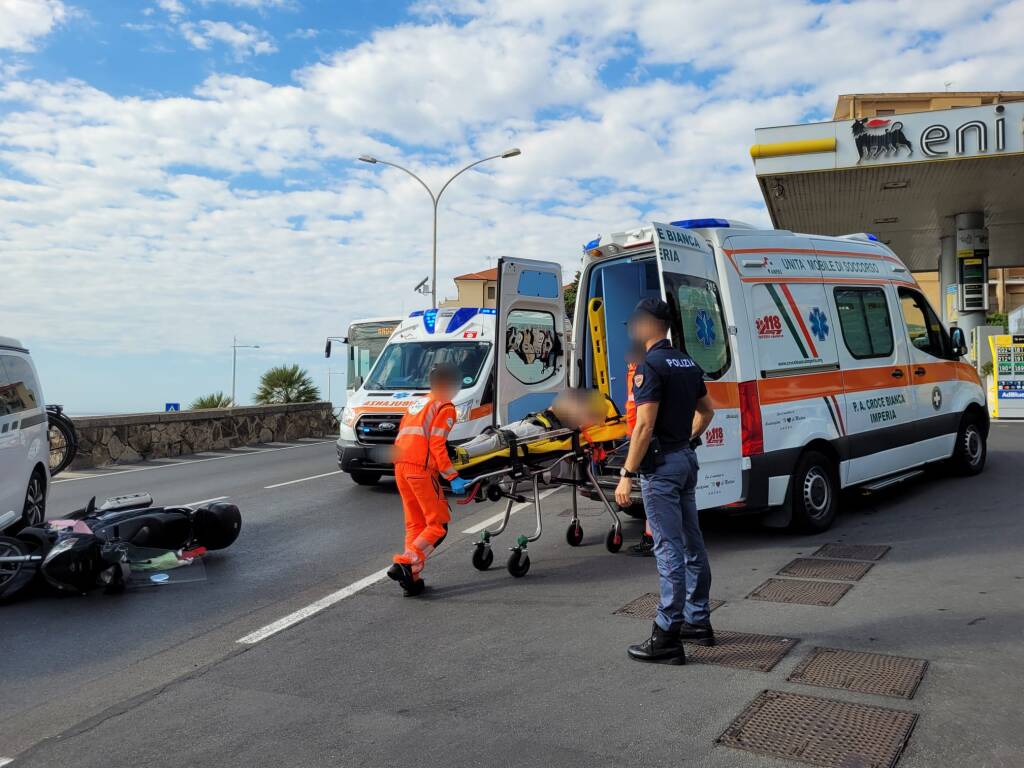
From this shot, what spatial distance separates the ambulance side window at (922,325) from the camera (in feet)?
29.9

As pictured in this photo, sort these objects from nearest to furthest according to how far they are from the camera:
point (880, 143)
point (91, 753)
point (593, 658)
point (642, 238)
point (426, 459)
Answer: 1. point (91, 753)
2. point (593, 658)
3. point (426, 459)
4. point (642, 238)
5. point (880, 143)

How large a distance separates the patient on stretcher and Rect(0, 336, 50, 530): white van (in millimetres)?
3929

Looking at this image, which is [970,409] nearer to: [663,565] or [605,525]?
[605,525]

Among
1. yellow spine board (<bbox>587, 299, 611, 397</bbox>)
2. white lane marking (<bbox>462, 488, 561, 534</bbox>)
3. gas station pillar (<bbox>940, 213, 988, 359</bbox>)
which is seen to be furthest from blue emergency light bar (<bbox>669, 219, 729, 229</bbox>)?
gas station pillar (<bbox>940, 213, 988, 359</bbox>)

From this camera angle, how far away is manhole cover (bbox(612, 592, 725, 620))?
536 cm

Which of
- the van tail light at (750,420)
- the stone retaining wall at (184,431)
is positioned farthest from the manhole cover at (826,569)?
the stone retaining wall at (184,431)

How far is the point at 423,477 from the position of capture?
20.2 feet

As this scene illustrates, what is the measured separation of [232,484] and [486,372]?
164 inches

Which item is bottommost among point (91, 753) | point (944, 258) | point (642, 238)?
point (91, 753)

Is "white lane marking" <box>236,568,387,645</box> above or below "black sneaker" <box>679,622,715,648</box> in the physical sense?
below

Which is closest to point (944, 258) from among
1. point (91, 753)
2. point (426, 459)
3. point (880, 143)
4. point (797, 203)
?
point (797, 203)

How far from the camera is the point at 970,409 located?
10.2 m

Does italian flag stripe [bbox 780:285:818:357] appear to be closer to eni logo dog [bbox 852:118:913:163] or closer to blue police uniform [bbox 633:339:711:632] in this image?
blue police uniform [bbox 633:339:711:632]

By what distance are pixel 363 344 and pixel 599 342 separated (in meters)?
17.8
